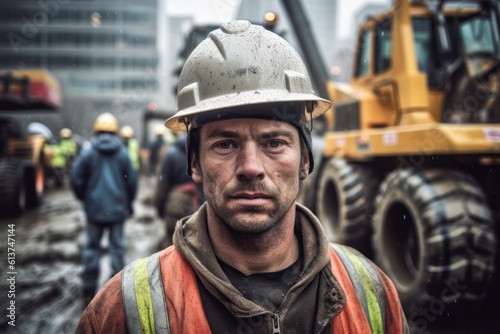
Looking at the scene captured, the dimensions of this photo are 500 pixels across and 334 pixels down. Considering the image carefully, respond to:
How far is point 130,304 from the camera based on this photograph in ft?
4.68

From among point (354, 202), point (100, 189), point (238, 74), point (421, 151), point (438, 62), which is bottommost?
point (354, 202)

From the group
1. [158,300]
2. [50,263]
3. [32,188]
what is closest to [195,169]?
[158,300]

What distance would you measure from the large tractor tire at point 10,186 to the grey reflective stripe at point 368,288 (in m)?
8.75

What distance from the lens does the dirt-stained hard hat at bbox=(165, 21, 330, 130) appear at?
1592mm

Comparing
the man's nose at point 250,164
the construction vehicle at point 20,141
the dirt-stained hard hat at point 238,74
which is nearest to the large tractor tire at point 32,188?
the construction vehicle at point 20,141

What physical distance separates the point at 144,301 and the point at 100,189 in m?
3.73

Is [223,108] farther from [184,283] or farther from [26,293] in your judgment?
[26,293]

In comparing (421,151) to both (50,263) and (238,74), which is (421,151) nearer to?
(238,74)

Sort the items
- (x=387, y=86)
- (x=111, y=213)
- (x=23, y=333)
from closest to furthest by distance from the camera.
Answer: (x=23, y=333) → (x=111, y=213) → (x=387, y=86)

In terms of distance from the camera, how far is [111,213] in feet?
16.2

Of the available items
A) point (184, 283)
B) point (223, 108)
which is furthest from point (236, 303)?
point (223, 108)

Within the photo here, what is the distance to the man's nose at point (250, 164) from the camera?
1514 millimetres

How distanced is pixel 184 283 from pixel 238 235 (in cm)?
27

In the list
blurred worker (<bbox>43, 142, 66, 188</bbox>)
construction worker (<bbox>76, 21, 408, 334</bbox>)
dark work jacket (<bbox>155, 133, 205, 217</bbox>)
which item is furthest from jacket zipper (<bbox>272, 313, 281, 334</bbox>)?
blurred worker (<bbox>43, 142, 66, 188</bbox>)
